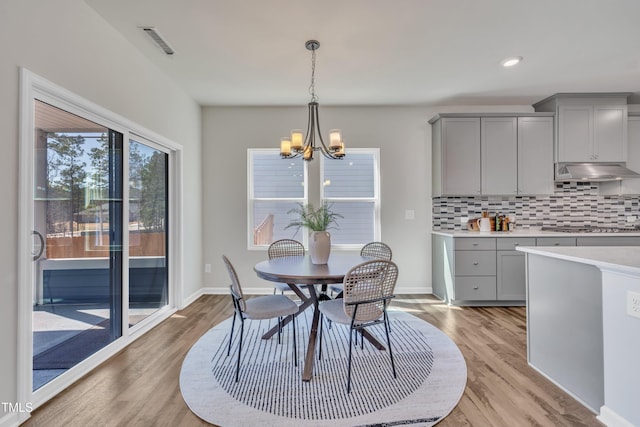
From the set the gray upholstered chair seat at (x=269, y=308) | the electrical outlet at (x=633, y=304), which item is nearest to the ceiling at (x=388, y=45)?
the electrical outlet at (x=633, y=304)

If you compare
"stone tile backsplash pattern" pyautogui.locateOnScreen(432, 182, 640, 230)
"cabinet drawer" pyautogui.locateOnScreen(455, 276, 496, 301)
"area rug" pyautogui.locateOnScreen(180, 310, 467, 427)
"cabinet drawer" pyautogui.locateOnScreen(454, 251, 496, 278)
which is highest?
"stone tile backsplash pattern" pyautogui.locateOnScreen(432, 182, 640, 230)

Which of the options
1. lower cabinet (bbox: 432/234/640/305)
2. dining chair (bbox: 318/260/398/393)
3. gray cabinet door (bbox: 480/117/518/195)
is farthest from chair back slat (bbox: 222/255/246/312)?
gray cabinet door (bbox: 480/117/518/195)

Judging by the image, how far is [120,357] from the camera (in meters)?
2.48

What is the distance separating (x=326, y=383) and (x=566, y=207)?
4303 millimetres

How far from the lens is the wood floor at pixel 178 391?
1.71m

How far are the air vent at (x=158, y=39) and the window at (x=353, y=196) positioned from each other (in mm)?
2294

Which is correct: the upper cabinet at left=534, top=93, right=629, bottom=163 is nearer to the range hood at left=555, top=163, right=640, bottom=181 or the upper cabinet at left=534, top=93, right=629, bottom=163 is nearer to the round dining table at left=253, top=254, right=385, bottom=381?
the range hood at left=555, top=163, right=640, bottom=181

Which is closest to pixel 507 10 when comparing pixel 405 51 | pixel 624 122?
pixel 405 51

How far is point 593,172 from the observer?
12.8 feet

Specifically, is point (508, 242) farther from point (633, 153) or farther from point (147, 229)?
point (147, 229)

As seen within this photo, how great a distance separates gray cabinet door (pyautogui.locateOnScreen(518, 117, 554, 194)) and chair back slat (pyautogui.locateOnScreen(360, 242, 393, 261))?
2.33m

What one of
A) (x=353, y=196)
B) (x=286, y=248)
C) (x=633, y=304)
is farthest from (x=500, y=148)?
(x=286, y=248)

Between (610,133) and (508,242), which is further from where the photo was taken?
(610,133)

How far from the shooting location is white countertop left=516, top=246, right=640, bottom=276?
60.4 inches
